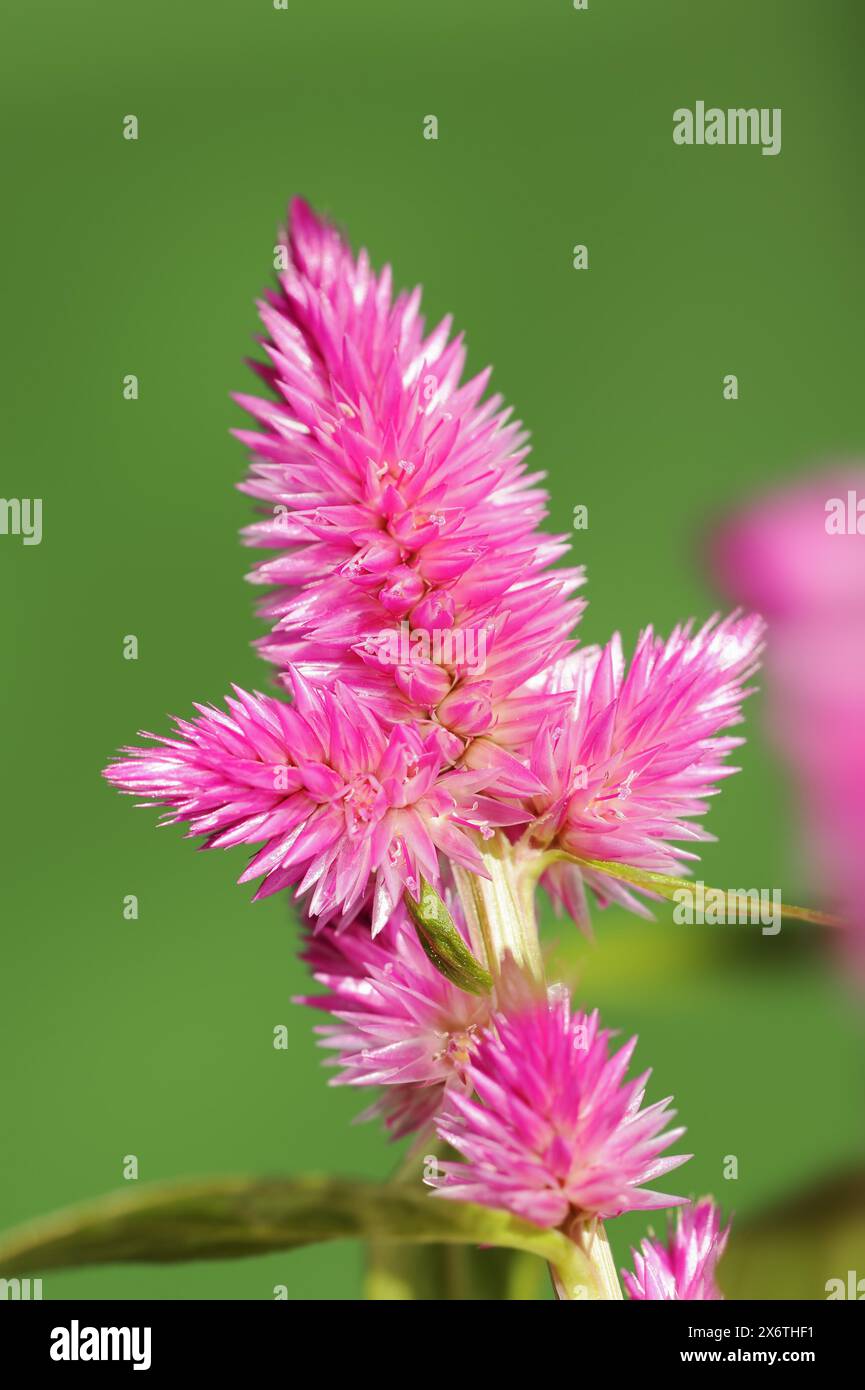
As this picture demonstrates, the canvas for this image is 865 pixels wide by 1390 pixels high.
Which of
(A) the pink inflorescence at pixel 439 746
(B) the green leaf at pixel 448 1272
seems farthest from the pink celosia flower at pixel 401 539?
(B) the green leaf at pixel 448 1272

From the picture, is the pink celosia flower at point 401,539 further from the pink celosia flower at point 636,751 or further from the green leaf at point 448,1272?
the green leaf at point 448,1272

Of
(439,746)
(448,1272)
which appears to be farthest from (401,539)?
(448,1272)

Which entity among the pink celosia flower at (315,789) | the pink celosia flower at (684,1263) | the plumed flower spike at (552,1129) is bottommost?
the pink celosia flower at (684,1263)

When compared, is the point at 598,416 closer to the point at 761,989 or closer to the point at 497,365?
the point at 497,365

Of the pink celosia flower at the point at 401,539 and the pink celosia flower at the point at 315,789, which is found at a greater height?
the pink celosia flower at the point at 401,539

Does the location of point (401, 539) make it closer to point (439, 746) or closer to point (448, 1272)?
point (439, 746)
